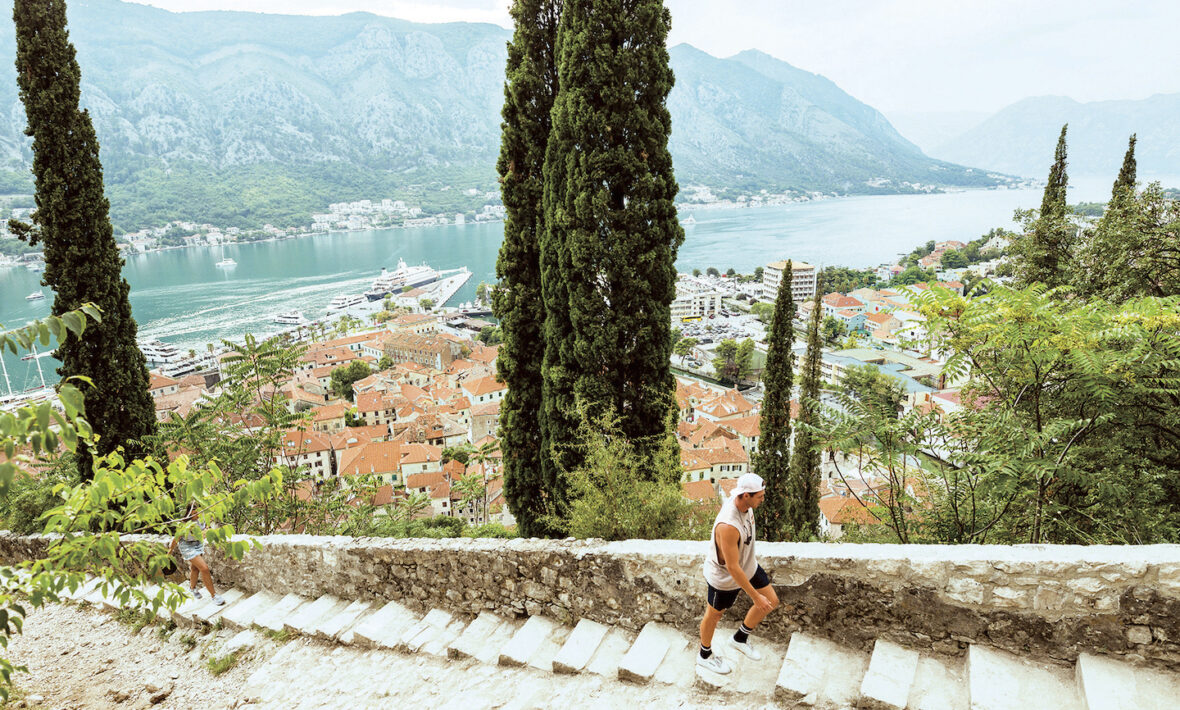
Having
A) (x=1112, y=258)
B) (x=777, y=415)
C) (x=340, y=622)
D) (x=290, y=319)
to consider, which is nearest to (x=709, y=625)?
(x=340, y=622)

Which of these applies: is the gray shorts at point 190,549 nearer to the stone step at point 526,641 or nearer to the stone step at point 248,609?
the stone step at point 248,609

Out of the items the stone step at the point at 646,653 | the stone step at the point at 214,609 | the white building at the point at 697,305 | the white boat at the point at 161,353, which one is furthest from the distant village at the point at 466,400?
the white boat at the point at 161,353

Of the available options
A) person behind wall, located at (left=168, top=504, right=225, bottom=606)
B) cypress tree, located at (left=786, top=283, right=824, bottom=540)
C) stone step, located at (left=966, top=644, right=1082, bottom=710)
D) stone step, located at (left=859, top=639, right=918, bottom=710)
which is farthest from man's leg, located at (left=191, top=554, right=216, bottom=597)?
cypress tree, located at (left=786, top=283, right=824, bottom=540)

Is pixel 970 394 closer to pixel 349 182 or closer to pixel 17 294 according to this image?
pixel 17 294

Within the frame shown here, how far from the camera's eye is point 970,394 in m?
5.77

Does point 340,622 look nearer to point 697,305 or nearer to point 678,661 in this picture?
point 678,661

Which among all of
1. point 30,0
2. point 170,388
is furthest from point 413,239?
point 30,0

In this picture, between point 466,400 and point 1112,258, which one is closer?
point 1112,258

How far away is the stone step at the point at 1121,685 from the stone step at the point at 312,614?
183 inches

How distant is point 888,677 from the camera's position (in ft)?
9.23

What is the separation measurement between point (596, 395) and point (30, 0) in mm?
8722

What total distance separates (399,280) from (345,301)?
13.1 m

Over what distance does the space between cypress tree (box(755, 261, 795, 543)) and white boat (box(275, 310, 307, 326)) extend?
60.5 meters

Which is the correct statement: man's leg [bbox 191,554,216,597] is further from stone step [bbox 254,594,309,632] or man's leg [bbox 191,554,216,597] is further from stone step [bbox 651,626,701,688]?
stone step [bbox 651,626,701,688]
